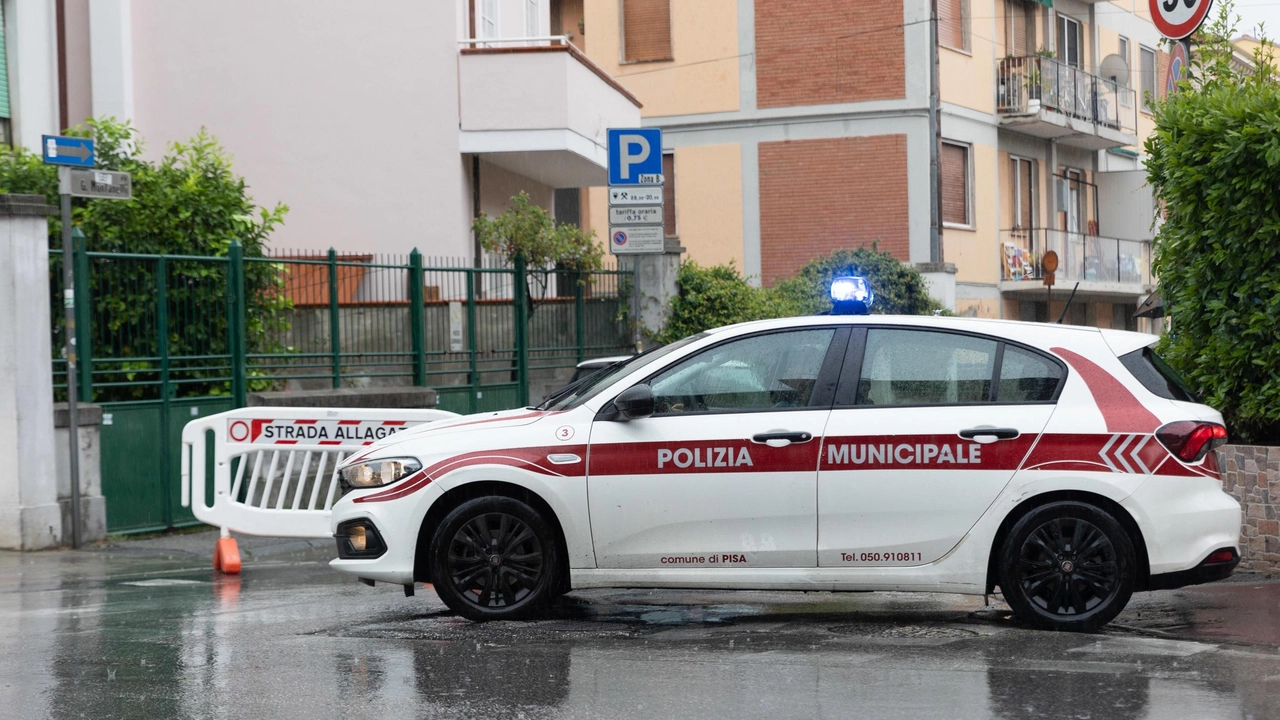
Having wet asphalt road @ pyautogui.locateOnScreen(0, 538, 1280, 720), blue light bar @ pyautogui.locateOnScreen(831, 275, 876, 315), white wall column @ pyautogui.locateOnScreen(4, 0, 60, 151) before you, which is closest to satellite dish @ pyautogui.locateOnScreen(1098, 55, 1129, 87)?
white wall column @ pyautogui.locateOnScreen(4, 0, 60, 151)

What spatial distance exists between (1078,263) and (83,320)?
26688 millimetres

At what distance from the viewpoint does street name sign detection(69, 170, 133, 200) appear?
1148cm

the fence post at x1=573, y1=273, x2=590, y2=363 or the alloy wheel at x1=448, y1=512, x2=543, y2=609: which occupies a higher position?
the fence post at x1=573, y1=273, x2=590, y2=363

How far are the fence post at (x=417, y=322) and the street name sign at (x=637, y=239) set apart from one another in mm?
2922

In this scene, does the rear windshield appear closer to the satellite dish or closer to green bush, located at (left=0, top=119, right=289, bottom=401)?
green bush, located at (left=0, top=119, right=289, bottom=401)

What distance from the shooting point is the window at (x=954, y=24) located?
2895 cm

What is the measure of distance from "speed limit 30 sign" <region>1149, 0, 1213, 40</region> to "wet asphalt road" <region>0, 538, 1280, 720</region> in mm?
4031

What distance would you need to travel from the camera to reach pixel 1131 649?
679cm

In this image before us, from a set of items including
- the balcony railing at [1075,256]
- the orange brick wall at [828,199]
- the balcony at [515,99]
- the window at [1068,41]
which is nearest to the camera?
the balcony at [515,99]

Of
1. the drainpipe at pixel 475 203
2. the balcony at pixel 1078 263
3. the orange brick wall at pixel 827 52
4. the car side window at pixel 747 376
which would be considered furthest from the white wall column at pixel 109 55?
the balcony at pixel 1078 263

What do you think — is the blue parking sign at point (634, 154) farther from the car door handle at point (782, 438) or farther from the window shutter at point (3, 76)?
the window shutter at point (3, 76)

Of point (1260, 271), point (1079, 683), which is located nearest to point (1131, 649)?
point (1079, 683)

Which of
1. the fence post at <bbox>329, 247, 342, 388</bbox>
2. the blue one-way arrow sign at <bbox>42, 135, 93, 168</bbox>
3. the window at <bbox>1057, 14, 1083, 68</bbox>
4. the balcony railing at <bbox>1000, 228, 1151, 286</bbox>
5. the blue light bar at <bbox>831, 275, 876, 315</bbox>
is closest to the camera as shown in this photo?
the blue light bar at <bbox>831, 275, 876, 315</bbox>

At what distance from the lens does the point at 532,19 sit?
2239 cm
